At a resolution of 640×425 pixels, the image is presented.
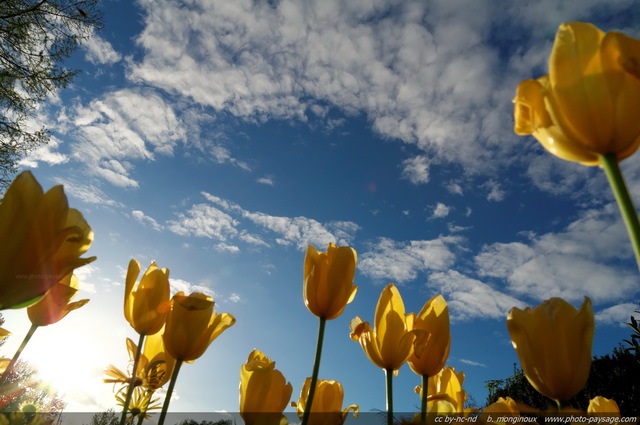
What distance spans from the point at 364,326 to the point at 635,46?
101cm

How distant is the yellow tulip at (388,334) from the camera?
125cm

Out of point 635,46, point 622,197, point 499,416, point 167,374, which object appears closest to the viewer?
point 622,197

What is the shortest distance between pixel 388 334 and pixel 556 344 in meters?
0.53

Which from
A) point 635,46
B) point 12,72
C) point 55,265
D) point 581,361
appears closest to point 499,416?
point 581,361

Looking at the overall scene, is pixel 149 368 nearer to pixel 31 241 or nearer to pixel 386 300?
pixel 31 241

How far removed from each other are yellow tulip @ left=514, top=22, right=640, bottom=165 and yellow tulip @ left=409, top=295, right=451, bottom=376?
0.70 meters

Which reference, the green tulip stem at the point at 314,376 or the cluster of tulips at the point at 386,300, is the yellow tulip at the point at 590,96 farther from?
the green tulip stem at the point at 314,376

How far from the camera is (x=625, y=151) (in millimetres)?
677

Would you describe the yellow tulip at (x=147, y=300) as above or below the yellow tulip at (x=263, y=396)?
above

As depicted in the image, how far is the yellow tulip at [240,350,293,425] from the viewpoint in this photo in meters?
1.10

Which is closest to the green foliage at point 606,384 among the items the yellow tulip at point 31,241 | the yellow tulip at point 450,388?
the yellow tulip at point 450,388

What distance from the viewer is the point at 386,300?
1373 millimetres

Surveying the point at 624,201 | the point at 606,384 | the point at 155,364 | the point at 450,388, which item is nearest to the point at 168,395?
the point at 155,364

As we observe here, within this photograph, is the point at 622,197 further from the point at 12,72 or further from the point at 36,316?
the point at 12,72
